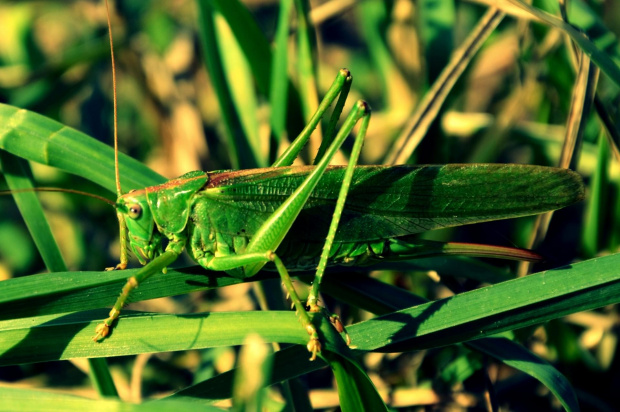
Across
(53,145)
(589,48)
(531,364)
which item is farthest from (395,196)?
(53,145)

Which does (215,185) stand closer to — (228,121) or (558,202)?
(228,121)

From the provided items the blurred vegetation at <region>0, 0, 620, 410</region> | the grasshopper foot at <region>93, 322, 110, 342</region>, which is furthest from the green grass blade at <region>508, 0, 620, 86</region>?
the grasshopper foot at <region>93, 322, 110, 342</region>

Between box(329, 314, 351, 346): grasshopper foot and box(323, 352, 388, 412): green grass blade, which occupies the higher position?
box(329, 314, 351, 346): grasshopper foot

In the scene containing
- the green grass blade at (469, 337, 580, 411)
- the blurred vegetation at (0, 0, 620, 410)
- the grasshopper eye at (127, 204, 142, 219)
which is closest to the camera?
the green grass blade at (469, 337, 580, 411)

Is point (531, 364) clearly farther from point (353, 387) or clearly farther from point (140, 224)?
point (140, 224)

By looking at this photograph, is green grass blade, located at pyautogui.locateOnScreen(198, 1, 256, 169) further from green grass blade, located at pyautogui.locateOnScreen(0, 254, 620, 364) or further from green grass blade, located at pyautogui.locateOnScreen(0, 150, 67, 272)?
green grass blade, located at pyautogui.locateOnScreen(0, 254, 620, 364)

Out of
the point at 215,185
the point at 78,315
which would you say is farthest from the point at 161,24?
the point at 78,315

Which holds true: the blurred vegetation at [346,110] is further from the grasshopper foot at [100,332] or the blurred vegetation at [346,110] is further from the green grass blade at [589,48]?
the grasshopper foot at [100,332]

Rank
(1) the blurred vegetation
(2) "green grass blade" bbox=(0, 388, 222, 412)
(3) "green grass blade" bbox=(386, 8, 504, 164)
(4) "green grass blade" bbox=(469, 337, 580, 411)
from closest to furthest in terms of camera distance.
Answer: (2) "green grass blade" bbox=(0, 388, 222, 412)
(4) "green grass blade" bbox=(469, 337, 580, 411)
(1) the blurred vegetation
(3) "green grass blade" bbox=(386, 8, 504, 164)
